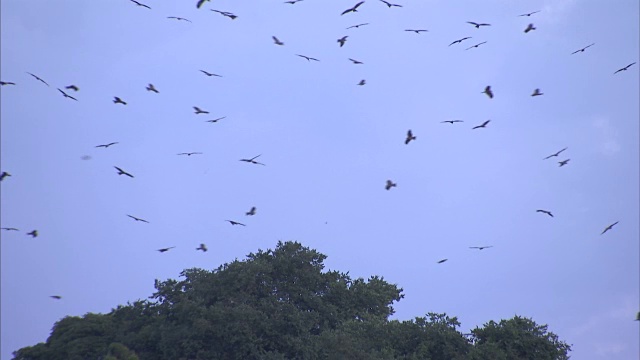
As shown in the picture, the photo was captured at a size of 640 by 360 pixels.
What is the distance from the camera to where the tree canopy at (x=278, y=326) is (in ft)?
133

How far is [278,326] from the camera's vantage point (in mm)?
44125

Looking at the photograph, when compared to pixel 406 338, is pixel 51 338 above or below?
below

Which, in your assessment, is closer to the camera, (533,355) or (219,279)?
(533,355)

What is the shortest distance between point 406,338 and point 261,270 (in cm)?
1018

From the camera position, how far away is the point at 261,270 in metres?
47.0

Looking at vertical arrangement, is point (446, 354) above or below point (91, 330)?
above

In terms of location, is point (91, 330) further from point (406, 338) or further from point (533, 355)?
point (533, 355)

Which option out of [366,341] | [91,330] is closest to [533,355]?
[366,341]

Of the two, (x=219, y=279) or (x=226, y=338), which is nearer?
(x=226, y=338)

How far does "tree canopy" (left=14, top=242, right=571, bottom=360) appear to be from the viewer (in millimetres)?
40688

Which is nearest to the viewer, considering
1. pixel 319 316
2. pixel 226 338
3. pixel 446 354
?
pixel 446 354

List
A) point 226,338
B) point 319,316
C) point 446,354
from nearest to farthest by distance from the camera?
1. point 446,354
2. point 226,338
3. point 319,316

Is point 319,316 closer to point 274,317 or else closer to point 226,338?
point 274,317

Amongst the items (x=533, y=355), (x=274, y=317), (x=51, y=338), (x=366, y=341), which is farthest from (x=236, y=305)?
(x=533, y=355)
